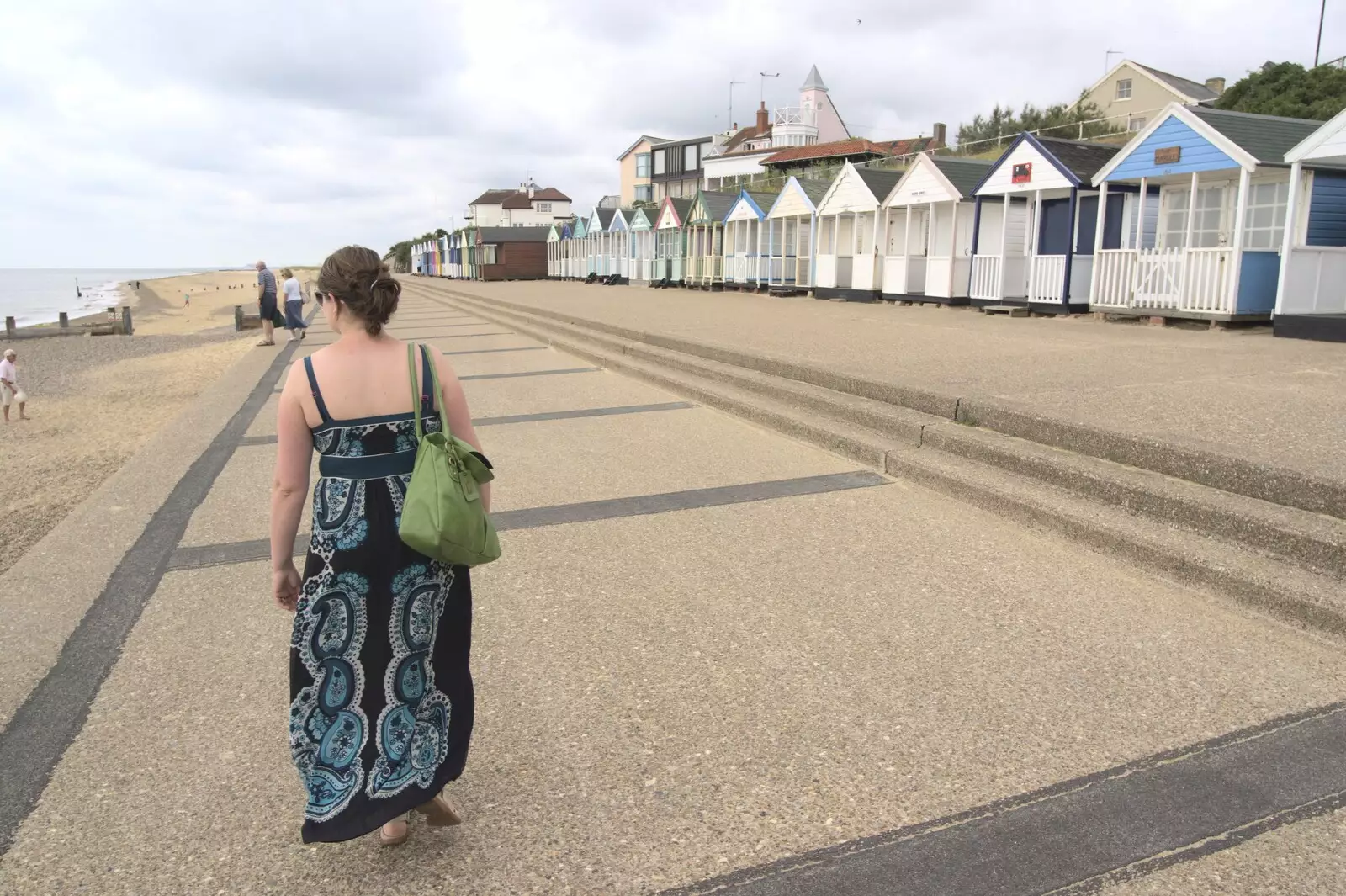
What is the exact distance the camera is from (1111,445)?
219 inches

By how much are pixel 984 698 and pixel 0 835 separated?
310 cm

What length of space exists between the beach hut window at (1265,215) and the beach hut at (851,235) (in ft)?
30.4

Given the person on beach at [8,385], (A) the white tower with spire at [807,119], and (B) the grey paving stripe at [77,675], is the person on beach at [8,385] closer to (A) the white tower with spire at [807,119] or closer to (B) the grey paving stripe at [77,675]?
(B) the grey paving stripe at [77,675]

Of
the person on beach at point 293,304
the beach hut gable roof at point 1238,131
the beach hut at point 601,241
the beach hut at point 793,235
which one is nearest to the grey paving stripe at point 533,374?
the beach hut gable roof at point 1238,131

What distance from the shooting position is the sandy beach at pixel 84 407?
8.24m

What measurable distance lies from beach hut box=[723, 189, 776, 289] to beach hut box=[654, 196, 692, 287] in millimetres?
4027

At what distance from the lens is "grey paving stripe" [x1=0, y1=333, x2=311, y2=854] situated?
9.42 ft

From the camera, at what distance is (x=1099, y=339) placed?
1222cm

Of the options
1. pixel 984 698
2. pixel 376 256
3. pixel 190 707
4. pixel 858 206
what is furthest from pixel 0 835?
pixel 858 206

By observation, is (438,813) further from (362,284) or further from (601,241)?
(601,241)

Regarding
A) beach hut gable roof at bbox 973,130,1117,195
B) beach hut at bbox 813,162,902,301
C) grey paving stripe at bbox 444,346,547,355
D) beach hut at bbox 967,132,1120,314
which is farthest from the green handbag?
beach hut at bbox 813,162,902,301

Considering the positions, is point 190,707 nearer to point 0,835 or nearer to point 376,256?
point 0,835

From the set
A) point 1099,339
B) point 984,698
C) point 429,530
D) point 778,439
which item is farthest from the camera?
point 1099,339

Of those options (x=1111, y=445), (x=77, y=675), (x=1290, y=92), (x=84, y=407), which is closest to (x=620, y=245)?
(x=1290, y=92)
